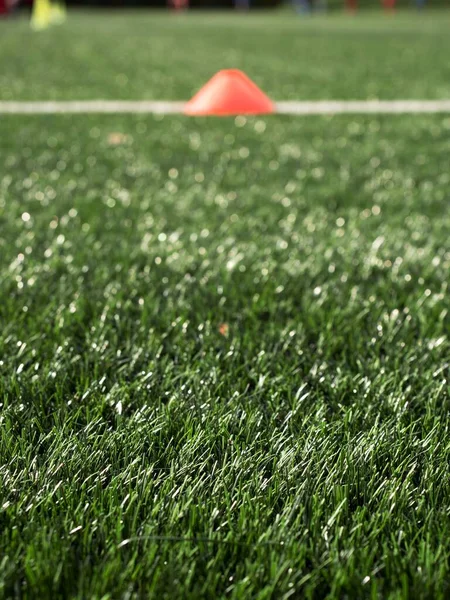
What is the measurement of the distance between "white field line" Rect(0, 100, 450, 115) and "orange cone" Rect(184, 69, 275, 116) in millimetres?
506

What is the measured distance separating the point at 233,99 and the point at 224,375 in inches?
162

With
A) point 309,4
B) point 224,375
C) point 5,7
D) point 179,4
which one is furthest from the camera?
point 309,4

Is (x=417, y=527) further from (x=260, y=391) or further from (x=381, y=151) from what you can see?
(x=381, y=151)

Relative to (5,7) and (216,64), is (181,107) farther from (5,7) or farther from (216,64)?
(5,7)

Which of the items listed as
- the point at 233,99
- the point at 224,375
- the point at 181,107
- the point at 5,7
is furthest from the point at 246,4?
the point at 224,375

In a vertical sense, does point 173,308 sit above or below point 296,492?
below

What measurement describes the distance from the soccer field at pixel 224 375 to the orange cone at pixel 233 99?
1.14 meters

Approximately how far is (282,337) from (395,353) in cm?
30

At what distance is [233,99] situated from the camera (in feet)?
19.0

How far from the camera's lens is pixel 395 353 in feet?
6.93

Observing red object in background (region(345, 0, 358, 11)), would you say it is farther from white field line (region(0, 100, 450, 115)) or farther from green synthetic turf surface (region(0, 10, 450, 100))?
white field line (region(0, 100, 450, 115))

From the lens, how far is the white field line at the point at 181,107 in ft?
21.0

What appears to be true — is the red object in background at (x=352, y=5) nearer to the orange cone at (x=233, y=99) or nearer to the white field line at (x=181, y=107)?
the white field line at (x=181, y=107)

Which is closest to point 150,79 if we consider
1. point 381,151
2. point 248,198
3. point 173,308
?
point 381,151
